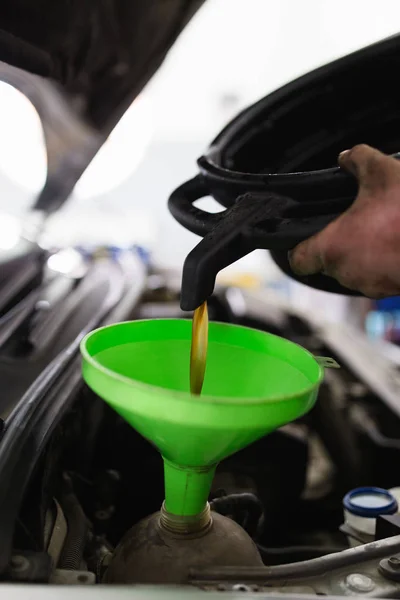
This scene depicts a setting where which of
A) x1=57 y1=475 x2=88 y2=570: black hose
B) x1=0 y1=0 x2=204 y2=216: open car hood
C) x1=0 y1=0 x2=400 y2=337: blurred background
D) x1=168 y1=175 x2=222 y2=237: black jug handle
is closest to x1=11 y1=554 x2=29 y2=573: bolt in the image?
x1=57 y1=475 x2=88 y2=570: black hose

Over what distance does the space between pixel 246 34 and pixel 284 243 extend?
11.0 ft

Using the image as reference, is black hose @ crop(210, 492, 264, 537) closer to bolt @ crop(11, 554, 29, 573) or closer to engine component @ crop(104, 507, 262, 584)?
engine component @ crop(104, 507, 262, 584)

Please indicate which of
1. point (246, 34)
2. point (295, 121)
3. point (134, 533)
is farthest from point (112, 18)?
point (246, 34)

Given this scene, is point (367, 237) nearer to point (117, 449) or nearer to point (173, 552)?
point (173, 552)

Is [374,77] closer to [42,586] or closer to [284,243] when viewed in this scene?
[284,243]

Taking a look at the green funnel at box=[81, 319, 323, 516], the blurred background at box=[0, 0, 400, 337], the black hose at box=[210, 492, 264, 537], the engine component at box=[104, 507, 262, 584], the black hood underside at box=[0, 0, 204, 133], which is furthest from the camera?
the blurred background at box=[0, 0, 400, 337]

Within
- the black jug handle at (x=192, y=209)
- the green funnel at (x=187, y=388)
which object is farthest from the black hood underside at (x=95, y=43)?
the green funnel at (x=187, y=388)

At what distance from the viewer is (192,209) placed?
64 cm

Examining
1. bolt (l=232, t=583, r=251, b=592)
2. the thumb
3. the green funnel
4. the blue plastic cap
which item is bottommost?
the blue plastic cap

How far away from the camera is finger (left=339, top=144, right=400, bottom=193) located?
495mm

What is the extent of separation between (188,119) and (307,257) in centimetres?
534

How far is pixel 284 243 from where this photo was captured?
21.1 inches

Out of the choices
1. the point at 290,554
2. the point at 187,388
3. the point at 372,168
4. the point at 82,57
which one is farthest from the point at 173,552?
the point at 82,57

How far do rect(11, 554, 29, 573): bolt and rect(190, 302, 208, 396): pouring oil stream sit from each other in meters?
0.23
